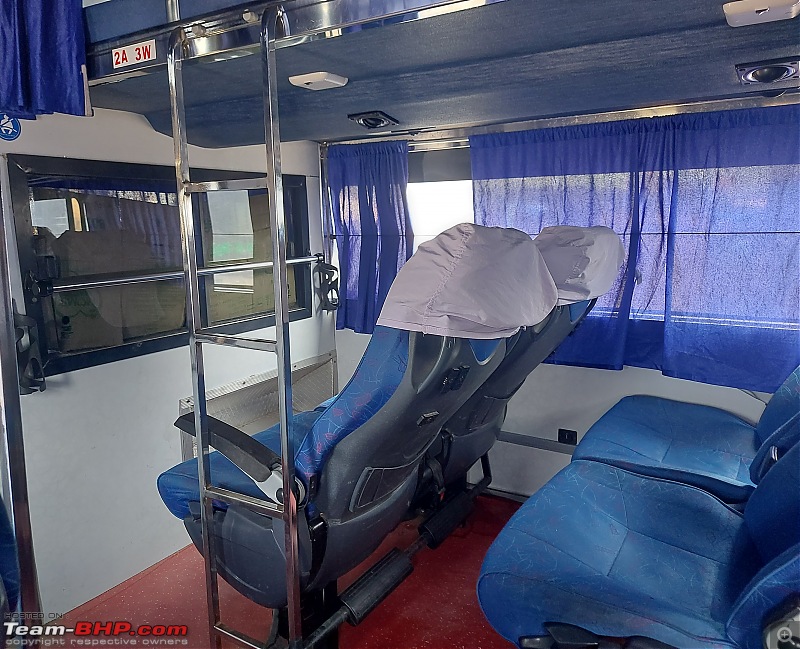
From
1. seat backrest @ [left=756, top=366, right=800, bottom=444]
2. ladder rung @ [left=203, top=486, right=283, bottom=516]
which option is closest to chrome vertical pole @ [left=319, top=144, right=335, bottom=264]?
ladder rung @ [left=203, top=486, right=283, bottom=516]

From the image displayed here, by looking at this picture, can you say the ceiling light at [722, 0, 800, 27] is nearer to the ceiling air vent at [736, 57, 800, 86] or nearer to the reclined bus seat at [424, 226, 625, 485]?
the ceiling air vent at [736, 57, 800, 86]

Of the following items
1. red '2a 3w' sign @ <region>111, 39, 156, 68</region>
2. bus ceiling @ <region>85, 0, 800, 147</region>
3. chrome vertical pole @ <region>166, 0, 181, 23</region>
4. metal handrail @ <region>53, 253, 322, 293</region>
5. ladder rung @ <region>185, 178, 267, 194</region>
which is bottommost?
metal handrail @ <region>53, 253, 322, 293</region>

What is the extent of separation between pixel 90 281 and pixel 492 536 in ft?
7.22

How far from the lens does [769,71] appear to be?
2008 millimetres

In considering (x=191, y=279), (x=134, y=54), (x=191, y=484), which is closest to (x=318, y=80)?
(x=134, y=54)

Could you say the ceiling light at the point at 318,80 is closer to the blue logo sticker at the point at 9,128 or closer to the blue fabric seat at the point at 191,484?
the blue logo sticker at the point at 9,128

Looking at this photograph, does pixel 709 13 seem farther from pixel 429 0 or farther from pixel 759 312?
pixel 759 312

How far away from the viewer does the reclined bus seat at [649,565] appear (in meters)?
1.43

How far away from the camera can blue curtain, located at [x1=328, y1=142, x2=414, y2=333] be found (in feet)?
11.4

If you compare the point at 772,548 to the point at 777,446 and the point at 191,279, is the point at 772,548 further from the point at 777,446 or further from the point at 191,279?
the point at 191,279

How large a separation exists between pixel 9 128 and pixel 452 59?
1.61m

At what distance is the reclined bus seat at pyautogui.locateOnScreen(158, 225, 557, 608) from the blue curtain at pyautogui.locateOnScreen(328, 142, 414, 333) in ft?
5.44

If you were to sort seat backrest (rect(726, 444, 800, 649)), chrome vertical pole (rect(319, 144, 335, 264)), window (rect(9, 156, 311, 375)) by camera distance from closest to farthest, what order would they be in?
seat backrest (rect(726, 444, 800, 649))
window (rect(9, 156, 311, 375))
chrome vertical pole (rect(319, 144, 335, 264))

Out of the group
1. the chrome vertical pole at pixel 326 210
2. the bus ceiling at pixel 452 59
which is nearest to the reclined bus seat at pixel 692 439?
the bus ceiling at pixel 452 59
